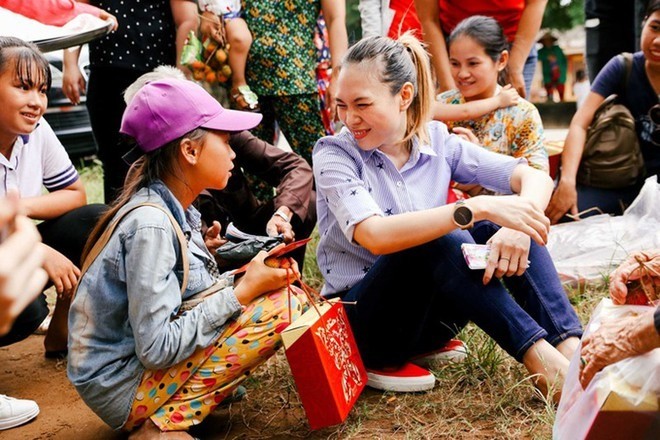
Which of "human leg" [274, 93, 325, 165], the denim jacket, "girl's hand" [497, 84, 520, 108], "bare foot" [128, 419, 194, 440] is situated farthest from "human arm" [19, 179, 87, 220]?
"girl's hand" [497, 84, 520, 108]

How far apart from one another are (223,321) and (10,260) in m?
1.18

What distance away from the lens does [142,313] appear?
204 centimetres

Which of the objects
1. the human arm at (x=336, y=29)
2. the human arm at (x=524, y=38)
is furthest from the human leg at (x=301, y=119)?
the human arm at (x=524, y=38)

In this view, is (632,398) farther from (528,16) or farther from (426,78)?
(528,16)

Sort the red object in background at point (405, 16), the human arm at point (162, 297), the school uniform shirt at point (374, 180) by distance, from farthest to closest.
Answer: the red object in background at point (405, 16) → the school uniform shirt at point (374, 180) → the human arm at point (162, 297)

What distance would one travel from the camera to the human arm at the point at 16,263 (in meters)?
1.00

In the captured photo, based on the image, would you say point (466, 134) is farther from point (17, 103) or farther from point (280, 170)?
point (17, 103)

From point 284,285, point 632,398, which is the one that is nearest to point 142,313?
point 284,285

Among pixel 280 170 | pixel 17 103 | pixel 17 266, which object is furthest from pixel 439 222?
pixel 17 103

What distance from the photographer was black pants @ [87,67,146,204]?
3.53m

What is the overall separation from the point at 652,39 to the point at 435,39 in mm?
1029

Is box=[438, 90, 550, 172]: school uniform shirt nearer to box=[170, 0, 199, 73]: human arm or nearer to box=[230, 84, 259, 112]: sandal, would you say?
box=[230, 84, 259, 112]: sandal

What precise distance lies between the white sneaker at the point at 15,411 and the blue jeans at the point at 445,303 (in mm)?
1109

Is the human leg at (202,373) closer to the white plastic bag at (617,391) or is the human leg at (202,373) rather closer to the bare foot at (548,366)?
the bare foot at (548,366)
